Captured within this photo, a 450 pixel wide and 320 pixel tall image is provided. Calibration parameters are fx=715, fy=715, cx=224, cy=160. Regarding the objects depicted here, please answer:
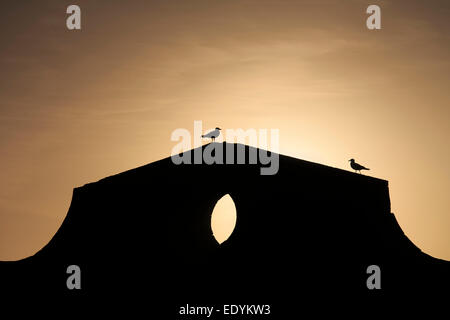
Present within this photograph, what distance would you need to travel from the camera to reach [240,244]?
1277cm

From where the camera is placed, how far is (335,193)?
512 inches

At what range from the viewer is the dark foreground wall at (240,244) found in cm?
1252

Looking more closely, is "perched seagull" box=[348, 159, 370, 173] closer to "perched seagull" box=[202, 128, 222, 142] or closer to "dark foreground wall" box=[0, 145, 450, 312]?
"dark foreground wall" box=[0, 145, 450, 312]

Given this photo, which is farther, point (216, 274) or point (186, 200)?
point (186, 200)

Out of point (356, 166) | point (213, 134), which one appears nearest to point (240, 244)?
point (213, 134)

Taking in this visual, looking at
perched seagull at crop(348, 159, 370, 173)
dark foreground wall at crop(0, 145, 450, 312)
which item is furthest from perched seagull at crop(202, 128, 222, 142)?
perched seagull at crop(348, 159, 370, 173)

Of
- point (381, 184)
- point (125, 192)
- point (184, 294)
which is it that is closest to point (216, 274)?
point (184, 294)

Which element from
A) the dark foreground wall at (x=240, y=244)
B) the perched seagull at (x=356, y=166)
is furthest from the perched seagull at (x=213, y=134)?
the perched seagull at (x=356, y=166)

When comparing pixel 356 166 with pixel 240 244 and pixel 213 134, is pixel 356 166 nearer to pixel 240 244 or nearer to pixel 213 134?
pixel 213 134

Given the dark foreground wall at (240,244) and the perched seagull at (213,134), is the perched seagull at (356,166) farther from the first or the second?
the perched seagull at (213,134)

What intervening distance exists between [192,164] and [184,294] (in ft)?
7.85

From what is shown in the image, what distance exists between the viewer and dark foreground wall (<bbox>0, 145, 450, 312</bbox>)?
1252 cm
